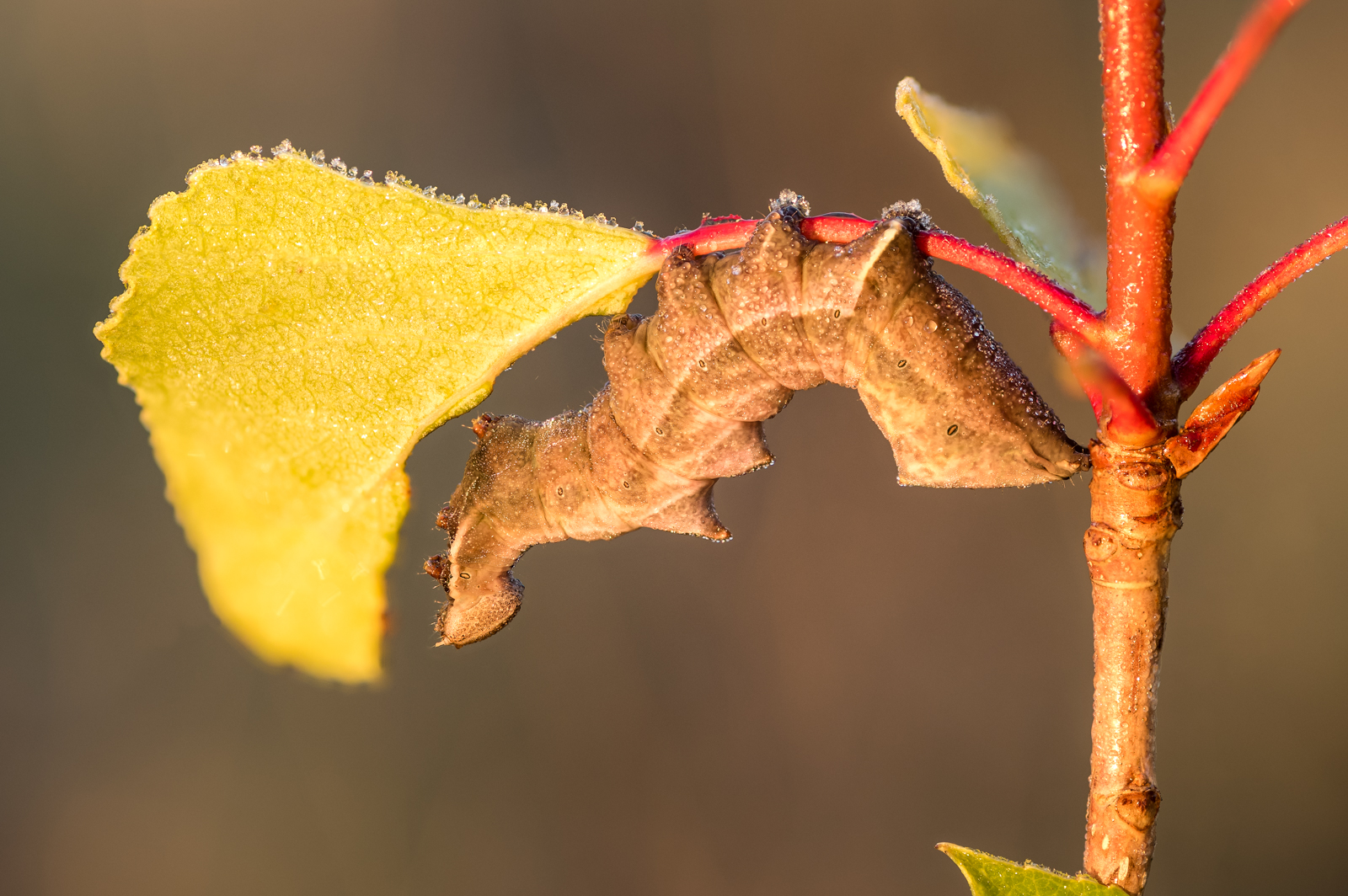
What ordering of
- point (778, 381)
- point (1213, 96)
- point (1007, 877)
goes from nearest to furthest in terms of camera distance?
point (1213, 96), point (1007, 877), point (778, 381)

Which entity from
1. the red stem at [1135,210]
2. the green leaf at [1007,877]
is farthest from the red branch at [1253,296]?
the green leaf at [1007,877]

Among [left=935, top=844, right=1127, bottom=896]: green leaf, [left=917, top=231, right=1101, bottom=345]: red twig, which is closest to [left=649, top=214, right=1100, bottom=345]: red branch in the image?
[left=917, top=231, right=1101, bottom=345]: red twig

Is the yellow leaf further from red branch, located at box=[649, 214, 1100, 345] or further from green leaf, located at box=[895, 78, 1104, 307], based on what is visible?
green leaf, located at box=[895, 78, 1104, 307]

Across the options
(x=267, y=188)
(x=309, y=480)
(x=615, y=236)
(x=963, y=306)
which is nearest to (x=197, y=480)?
(x=309, y=480)

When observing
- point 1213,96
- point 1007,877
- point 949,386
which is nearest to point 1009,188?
point 949,386

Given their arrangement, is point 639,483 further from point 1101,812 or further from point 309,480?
point 1101,812

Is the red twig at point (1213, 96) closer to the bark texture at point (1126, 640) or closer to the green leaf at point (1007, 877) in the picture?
the bark texture at point (1126, 640)

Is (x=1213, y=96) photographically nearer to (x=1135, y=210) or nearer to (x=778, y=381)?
(x=1135, y=210)
